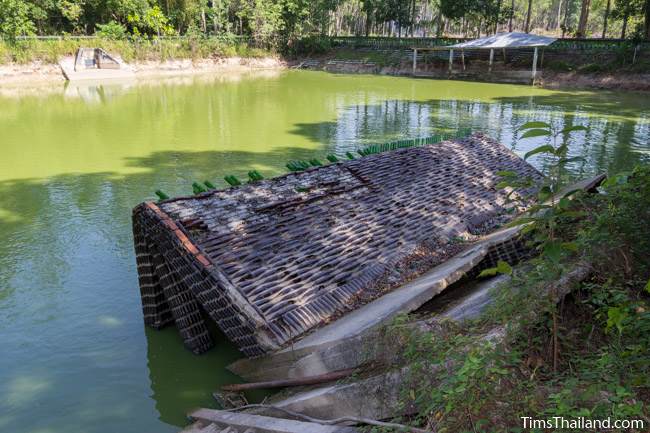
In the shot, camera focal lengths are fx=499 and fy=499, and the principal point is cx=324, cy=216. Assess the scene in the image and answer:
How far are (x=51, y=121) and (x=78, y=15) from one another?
2086 cm

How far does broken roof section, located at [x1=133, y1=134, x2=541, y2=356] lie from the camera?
448cm

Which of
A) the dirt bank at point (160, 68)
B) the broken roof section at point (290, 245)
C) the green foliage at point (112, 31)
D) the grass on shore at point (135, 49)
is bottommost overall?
the broken roof section at point (290, 245)

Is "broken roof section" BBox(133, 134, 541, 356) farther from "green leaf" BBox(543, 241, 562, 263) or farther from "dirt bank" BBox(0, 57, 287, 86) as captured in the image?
"dirt bank" BBox(0, 57, 287, 86)

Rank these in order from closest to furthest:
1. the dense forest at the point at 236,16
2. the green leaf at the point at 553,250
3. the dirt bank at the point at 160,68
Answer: the green leaf at the point at 553,250 → the dirt bank at the point at 160,68 → the dense forest at the point at 236,16

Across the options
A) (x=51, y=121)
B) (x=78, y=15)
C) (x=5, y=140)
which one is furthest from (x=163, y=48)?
(x=5, y=140)

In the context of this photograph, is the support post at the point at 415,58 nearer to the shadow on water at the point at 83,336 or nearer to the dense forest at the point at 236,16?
the dense forest at the point at 236,16

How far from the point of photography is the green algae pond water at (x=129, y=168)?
480 centimetres

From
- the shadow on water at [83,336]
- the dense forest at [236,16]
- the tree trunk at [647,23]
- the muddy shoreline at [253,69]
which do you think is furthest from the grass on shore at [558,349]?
the tree trunk at [647,23]

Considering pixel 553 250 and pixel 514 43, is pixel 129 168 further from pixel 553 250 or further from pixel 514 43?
pixel 514 43

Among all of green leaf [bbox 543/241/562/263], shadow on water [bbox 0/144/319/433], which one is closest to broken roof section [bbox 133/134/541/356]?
shadow on water [bbox 0/144/319/433]

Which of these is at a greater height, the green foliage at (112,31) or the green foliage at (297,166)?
the green foliage at (112,31)

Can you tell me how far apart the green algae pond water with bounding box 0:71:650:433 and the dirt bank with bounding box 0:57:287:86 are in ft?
13.5

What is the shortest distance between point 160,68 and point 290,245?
3141 centimetres

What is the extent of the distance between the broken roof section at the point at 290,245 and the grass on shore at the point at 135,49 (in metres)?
26.8
